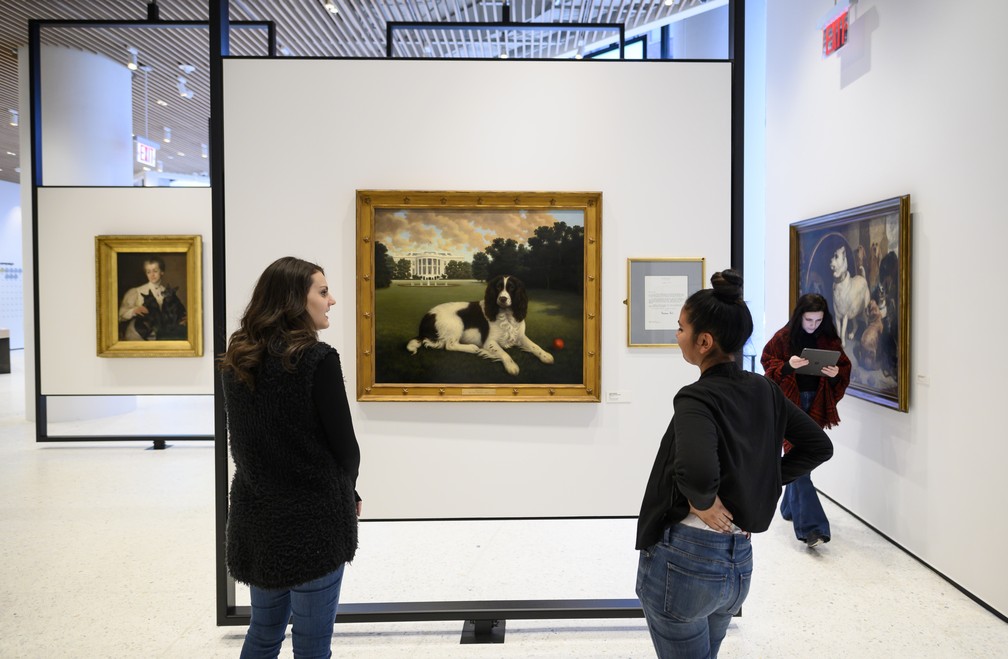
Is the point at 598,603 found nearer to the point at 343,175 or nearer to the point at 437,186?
the point at 437,186

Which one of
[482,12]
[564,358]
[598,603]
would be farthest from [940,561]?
[482,12]

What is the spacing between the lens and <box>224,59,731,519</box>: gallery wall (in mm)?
3279

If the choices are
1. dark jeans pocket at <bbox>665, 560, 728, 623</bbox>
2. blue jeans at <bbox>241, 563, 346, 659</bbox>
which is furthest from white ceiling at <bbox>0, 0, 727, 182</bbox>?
dark jeans pocket at <bbox>665, 560, 728, 623</bbox>

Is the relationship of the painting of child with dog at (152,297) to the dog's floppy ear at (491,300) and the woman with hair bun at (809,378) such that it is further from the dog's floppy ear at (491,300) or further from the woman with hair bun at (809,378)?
the woman with hair bun at (809,378)

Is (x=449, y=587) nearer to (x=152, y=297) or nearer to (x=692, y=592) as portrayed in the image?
(x=692, y=592)

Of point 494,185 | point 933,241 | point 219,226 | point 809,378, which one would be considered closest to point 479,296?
point 494,185

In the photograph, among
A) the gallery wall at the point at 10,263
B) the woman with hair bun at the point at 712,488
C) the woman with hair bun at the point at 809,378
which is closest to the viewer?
the woman with hair bun at the point at 712,488

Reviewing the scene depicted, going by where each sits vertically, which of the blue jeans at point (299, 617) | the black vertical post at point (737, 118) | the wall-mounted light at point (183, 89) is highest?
the wall-mounted light at point (183, 89)

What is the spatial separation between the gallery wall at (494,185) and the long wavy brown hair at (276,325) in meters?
1.30

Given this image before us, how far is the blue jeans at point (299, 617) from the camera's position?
2074 millimetres

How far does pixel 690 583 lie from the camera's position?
179 centimetres

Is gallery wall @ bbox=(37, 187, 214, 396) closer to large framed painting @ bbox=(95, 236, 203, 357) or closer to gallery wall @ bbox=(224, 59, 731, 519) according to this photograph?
large framed painting @ bbox=(95, 236, 203, 357)

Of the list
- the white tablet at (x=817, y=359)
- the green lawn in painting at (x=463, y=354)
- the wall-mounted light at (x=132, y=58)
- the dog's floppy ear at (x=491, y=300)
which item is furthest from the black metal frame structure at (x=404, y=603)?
the wall-mounted light at (x=132, y=58)

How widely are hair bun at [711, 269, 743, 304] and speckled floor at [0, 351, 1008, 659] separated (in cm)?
209
